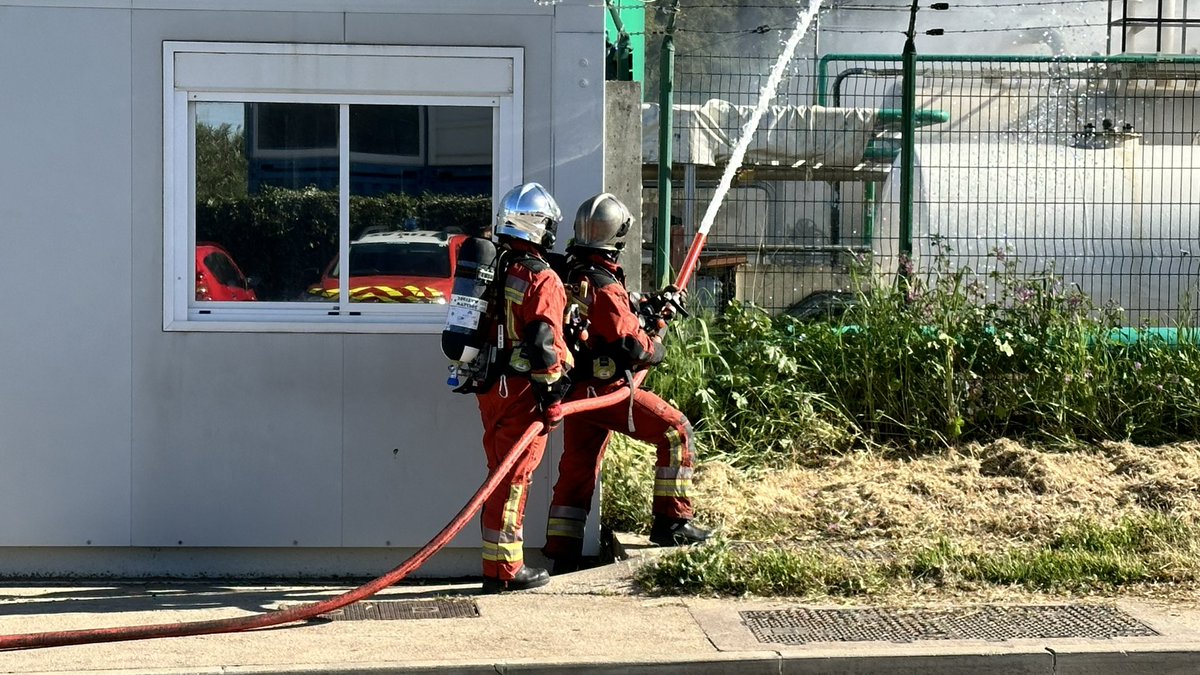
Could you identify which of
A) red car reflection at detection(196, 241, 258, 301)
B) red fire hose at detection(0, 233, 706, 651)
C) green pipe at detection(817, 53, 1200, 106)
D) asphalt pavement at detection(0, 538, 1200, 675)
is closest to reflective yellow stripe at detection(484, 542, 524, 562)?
asphalt pavement at detection(0, 538, 1200, 675)

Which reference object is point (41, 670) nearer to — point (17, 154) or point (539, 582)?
point (539, 582)

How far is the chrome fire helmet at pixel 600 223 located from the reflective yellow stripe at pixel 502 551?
4.69 feet

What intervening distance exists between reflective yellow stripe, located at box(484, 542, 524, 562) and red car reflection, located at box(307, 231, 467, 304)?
1.36 metres

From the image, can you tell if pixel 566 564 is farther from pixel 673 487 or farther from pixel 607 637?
pixel 607 637

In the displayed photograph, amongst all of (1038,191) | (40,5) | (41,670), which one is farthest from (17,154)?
(1038,191)

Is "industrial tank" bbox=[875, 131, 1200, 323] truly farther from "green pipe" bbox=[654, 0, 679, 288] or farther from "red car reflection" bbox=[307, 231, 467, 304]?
"red car reflection" bbox=[307, 231, 467, 304]

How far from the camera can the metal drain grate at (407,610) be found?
20.2 feet

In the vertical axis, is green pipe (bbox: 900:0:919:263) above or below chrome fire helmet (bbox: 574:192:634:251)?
above

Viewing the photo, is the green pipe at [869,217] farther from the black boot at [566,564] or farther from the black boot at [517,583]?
the black boot at [517,583]

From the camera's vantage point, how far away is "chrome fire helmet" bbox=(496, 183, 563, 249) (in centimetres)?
644

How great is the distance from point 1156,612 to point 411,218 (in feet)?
12.6

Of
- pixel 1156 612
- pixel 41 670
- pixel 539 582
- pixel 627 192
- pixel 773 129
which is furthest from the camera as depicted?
pixel 773 129

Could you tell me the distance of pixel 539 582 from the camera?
659 cm

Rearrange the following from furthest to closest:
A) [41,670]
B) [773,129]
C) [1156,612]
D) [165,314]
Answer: [773,129], [165,314], [1156,612], [41,670]
